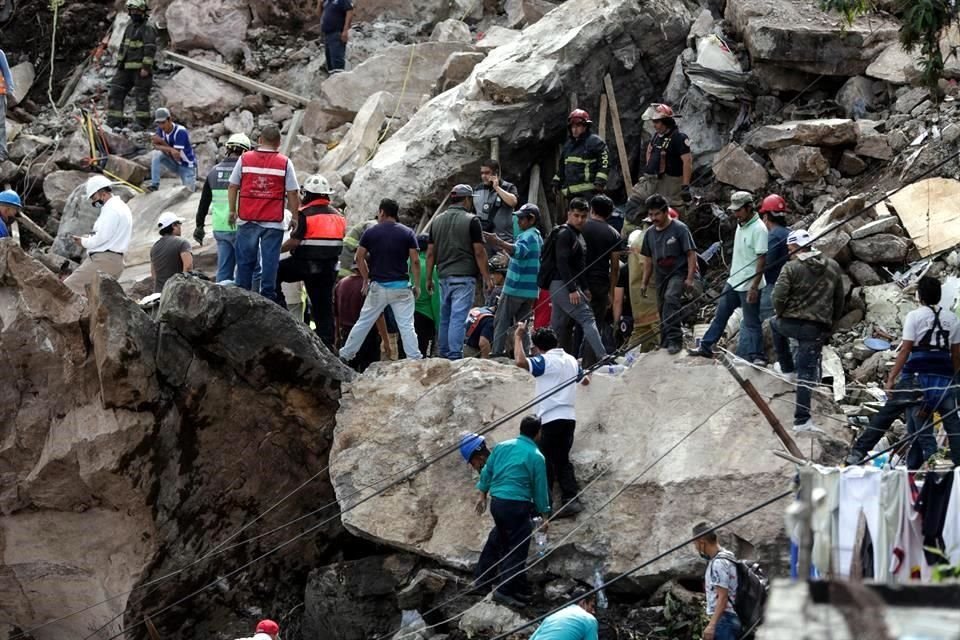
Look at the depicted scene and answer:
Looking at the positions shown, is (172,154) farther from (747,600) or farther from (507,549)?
(747,600)

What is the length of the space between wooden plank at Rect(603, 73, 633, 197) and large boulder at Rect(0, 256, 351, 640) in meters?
5.84

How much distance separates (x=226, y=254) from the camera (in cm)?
1566

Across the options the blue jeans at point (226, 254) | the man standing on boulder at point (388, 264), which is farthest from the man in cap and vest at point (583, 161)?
the blue jeans at point (226, 254)

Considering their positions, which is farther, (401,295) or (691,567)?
(401,295)

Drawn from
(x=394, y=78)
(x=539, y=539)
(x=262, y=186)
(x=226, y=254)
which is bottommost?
(x=539, y=539)

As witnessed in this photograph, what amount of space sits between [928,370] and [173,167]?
1253cm

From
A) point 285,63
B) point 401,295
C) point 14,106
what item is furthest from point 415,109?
point 401,295

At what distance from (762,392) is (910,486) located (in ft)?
9.92

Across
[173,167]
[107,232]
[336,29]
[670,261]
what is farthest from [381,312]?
[336,29]

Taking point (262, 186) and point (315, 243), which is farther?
point (315, 243)

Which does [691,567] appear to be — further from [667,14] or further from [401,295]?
[667,14]

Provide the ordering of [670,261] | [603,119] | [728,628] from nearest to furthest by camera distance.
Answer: [728,628] → [670,261] → [603,119]

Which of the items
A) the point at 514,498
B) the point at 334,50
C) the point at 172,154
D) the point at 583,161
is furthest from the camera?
the point at 334,50

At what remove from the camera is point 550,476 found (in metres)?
13.4
